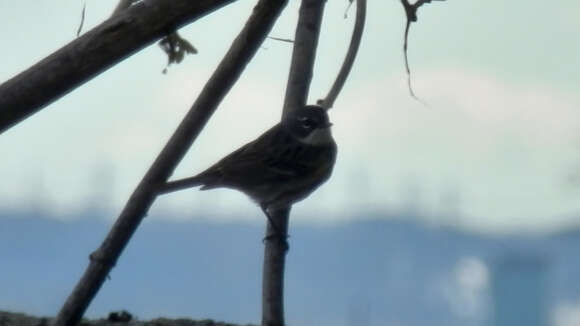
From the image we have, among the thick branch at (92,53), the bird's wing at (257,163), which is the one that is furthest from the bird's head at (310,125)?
the thick branch at (92,53)

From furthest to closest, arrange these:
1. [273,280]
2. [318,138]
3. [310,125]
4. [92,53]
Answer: [318,138]
[310,125]
[273,280]
[92,53]

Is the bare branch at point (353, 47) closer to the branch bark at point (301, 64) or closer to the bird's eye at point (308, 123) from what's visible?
the branch bark at point (301, 64)

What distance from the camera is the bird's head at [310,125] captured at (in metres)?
5.16

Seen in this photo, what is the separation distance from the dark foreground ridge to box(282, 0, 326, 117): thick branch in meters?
1.07

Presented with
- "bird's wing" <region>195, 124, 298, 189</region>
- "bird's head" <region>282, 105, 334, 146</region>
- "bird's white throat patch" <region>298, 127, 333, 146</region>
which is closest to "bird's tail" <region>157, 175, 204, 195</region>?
"bird's wing" <region>195, 124, 298, 189</region>

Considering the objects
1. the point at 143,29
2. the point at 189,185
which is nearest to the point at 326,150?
the point at 189,185

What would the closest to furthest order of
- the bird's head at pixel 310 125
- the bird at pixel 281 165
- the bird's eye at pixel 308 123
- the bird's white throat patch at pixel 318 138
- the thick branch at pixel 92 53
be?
1. the thick branch at pixel 92 53
2. the bird's head at pixel 310 125
3. the bird's eye at pixel 308 123
4. the bird at pixel 281 165
5. the bird's white throat patch at pixel 318 138

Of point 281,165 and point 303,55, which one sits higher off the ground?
point 303,55

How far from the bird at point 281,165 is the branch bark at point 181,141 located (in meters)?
2.01

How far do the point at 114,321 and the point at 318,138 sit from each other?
2.92 meters

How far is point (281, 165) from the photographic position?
6.81 metres

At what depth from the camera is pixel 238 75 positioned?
3711mm

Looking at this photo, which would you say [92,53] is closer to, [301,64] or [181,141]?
[181,141]

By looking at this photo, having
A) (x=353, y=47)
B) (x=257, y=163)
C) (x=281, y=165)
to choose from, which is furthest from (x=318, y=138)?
(x=353, y=47)
